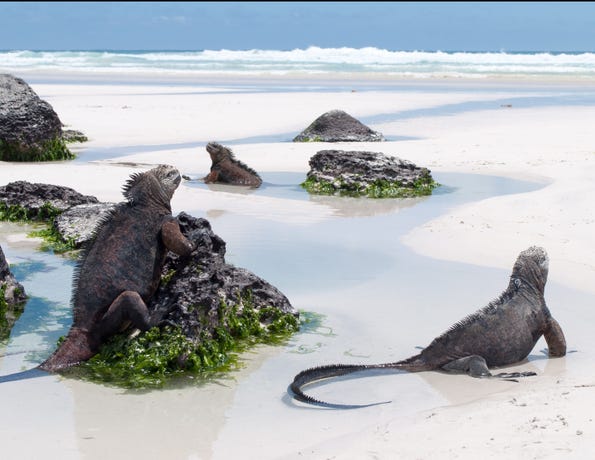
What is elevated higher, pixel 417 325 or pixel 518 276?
pixel 518 276

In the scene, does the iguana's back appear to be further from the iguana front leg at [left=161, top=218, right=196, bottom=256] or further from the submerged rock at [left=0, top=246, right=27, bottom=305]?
the submerged rock at [left=0, top=246, right=27, bottom=305]

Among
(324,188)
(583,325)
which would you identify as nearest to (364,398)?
(583,325)

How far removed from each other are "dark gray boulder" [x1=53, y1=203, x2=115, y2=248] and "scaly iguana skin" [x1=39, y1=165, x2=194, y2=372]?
2691mm

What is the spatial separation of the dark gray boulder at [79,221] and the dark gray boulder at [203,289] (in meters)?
2.75

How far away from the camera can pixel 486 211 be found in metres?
10.4

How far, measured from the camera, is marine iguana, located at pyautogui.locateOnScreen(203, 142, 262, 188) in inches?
514

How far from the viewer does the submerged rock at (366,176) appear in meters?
12.4

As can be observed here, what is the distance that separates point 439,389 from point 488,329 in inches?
25.1

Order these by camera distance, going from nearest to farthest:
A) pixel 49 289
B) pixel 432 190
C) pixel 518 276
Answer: pixel 518 276
pixel 49 289
pixel 432 190

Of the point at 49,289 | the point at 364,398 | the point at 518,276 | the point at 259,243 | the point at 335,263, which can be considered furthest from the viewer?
the point at 259,243

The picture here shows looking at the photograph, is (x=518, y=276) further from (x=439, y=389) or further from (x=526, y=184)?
(x=526, y=184)

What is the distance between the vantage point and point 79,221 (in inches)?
364

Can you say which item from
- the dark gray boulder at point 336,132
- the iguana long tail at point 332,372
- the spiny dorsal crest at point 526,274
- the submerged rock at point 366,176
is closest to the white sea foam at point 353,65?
the dark gray boulder at point 336,132

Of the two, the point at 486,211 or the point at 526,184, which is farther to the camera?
→ the point at 526,184
